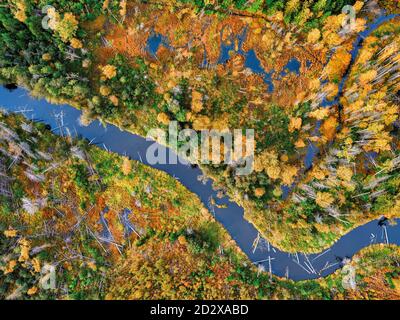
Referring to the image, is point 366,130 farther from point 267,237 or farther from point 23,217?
point 23,217

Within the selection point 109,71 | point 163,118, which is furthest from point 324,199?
point 109,71

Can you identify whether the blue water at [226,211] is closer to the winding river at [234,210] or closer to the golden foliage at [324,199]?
the winding river at [234,210]

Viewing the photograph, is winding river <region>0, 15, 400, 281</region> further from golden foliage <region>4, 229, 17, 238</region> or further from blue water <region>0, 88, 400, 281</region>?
golden foliage <region>4, 229, 17, 238</region>

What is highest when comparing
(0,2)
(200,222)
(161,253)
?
(0,2)

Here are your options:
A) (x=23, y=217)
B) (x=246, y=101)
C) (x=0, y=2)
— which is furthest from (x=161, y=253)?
(x=0, y=2)

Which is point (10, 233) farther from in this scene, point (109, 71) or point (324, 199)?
point (324, 199)

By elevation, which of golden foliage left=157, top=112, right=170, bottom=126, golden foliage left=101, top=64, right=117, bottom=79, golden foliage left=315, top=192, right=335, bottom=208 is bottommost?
golden foliage left=315, top=192, right=335, bottom=208

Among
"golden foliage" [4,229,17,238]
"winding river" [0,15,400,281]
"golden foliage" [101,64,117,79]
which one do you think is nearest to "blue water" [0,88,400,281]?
"winding river" [0,15,400,281]

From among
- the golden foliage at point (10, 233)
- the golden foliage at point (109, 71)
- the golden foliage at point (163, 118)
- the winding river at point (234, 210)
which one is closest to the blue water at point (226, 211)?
the winding river at point (234, 210)

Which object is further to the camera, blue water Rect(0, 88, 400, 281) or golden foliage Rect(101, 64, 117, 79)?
blue water Rect(0, 88, 400, 281)
